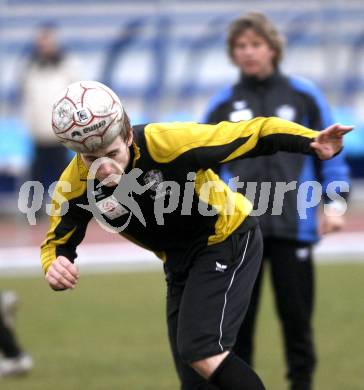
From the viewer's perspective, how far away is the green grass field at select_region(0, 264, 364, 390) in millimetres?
6523

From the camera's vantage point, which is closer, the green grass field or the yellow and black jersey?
the yellow and black jersey

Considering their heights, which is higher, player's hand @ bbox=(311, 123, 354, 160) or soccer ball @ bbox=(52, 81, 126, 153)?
soccer ball @ bbox=(52, 81, 126, 153)

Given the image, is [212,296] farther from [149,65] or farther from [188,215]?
[149,65]

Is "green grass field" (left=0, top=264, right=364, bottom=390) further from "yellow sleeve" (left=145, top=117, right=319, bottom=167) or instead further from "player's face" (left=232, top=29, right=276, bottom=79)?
"yellow sleeve" (left=145, top=117, right=319, bottom=167)

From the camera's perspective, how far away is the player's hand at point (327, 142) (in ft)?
14.3

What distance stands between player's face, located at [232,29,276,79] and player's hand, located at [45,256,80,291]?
6.13 ft

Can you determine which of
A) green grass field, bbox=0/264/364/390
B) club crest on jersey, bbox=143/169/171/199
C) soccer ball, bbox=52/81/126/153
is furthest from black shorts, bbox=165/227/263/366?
green grass field, bbox=0/264/364/390

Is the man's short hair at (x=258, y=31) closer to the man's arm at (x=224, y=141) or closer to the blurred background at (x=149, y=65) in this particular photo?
the man's arm at (x=224, y=141)

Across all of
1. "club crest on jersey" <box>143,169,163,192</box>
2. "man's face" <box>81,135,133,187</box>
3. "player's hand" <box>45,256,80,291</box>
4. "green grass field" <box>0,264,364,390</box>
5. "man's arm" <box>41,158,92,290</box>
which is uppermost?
"man's face" <box>81,135,133,187</box>

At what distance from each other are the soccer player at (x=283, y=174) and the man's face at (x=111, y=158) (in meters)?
1.43

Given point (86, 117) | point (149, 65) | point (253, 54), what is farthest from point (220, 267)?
point (149, 65)

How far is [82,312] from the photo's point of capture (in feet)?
29.1

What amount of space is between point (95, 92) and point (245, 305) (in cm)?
114

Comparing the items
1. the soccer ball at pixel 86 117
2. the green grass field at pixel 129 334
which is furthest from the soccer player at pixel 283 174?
the soccer ball at pixel 86 117
